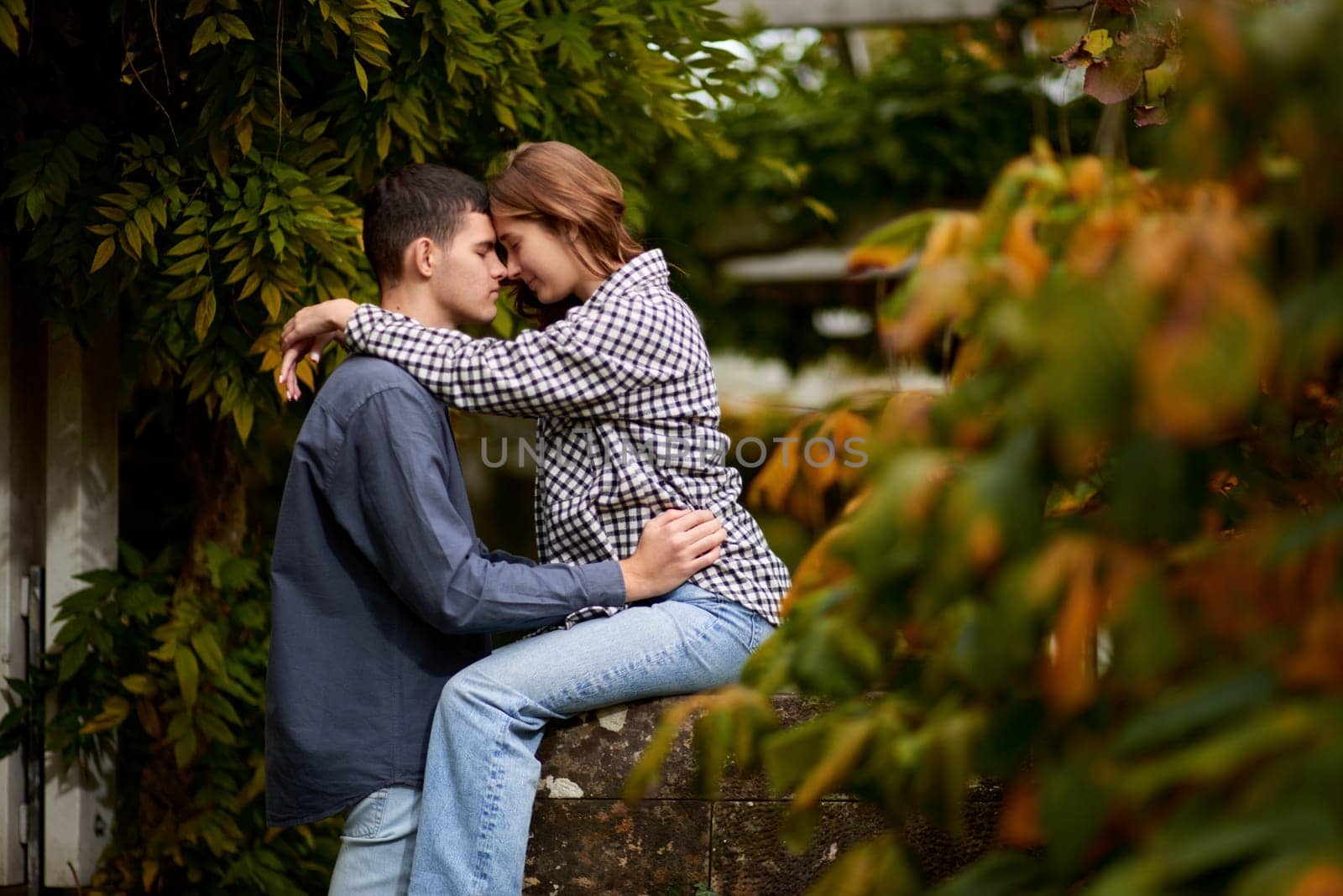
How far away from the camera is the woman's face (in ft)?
7.08

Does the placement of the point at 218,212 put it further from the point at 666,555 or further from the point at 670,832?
the point at 670,832

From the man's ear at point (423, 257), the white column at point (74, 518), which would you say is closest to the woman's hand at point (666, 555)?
the man's ear at point (423, 257)

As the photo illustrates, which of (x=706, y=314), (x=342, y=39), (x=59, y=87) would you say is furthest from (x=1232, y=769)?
(x=706, y=314)

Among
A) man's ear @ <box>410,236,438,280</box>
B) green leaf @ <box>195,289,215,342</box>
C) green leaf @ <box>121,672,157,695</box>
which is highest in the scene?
man's ear @ <box>410,236,438,280</box>

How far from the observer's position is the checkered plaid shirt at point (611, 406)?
6.52ft

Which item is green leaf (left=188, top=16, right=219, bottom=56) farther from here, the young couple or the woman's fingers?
the woman's fingers

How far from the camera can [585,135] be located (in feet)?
9.83

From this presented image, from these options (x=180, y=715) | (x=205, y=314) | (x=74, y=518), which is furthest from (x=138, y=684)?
(x=205, y=314)

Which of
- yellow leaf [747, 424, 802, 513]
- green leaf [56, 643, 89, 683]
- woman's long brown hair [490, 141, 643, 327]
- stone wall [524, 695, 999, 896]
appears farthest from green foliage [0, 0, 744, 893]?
stone wall [524, 695, 999, 896]

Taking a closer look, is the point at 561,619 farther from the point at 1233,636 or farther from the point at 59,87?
the point at 59,87

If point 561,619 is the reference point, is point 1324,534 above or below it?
above

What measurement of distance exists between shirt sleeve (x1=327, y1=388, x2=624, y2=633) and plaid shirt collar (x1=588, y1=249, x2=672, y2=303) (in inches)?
13.1

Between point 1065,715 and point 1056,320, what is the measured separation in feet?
1.02

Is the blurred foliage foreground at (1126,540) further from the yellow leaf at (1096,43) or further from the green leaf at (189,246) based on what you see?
the green leaf at (189,246)
